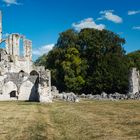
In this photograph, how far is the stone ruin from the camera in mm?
33312

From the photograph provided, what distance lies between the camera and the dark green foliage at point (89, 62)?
50.9m

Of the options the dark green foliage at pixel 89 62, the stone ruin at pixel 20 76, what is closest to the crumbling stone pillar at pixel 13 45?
the stone ruin at pixel 20 76

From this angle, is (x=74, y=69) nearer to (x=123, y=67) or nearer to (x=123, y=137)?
(x=123, y=67)

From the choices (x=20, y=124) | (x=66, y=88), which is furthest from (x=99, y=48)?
(x=20, y=124)

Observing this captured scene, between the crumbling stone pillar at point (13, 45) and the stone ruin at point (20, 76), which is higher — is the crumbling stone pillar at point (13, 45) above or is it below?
above

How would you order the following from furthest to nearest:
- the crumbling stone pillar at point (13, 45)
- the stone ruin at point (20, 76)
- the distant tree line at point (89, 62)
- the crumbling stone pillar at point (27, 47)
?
the crumbling stone pillar at point (27, 47), the crumbling stone pillar at point (13, 45), the distant tree line at point (89, 62), the stone ruin at point (20, 76)

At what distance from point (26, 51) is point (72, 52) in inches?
268

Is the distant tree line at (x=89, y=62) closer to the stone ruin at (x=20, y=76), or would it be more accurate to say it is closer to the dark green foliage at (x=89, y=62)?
the dark green foliage at (x=89, y=62)

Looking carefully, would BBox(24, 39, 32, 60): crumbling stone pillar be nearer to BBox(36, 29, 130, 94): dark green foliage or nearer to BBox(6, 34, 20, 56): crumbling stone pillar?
BBox(6, 34, 20, 56): crumbling stone pillar

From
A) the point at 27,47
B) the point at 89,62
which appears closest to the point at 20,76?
the point at 27,47

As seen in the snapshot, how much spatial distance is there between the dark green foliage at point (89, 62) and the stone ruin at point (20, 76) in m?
4.82

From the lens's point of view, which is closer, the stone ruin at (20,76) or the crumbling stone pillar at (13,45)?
the stone ruin at (20,76)

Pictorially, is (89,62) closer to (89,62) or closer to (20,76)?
(89,62)

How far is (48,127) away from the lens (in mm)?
15078
